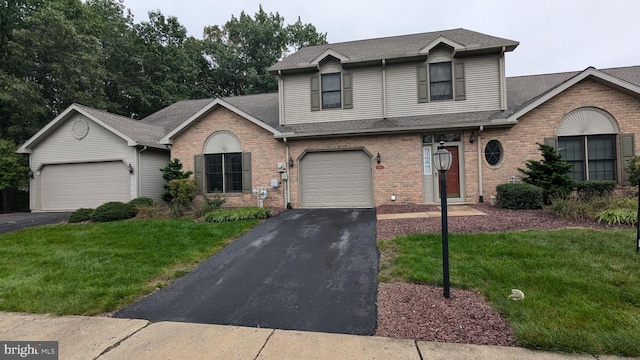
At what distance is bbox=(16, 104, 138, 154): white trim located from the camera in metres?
12.0

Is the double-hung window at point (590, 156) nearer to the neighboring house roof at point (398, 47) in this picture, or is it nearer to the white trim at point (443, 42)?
the neighboring house roof at point (398, 47)

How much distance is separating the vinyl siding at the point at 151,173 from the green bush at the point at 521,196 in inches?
535

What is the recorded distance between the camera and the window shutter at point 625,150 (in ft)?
30.7

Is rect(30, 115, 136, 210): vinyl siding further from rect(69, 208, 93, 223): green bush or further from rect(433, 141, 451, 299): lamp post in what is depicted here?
rect(433, 141, 451, 299): lamp post

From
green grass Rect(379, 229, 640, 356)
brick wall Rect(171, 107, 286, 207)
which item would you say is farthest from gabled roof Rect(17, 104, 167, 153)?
green grass Rect(379, 229, 640, 356)

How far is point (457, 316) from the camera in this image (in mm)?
3365

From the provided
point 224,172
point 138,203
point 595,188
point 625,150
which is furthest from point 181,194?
point 625,150

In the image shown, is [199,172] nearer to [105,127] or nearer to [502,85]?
[105,127]

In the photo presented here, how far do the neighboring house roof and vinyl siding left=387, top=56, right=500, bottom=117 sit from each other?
487 mm

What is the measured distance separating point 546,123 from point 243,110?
10.8 meters

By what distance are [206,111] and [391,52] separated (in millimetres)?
7660

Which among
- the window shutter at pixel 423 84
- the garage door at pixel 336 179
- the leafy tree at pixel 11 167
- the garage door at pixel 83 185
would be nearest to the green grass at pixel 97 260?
the garage door at pixel 336 179

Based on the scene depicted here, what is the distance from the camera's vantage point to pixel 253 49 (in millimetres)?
27156

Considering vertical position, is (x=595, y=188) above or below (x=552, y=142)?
below
